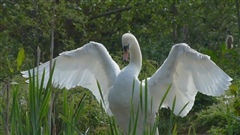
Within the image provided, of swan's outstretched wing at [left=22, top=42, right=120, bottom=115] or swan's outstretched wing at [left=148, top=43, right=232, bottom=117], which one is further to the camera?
swan's outstretched wing at [left=22, top=42, right=120, bottom=115]

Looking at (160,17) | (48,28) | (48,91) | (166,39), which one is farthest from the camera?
(166,39)

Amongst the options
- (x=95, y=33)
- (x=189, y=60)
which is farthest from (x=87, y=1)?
(x=189, y=60)

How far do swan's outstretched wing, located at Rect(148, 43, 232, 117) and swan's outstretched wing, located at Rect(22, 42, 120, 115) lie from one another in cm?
56

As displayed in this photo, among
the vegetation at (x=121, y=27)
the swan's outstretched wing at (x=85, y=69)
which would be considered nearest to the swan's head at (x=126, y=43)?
the swan's outstretched wing at (x=85, y=69)

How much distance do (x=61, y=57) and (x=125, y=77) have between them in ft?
3.08

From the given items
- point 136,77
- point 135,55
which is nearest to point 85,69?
point 135,55

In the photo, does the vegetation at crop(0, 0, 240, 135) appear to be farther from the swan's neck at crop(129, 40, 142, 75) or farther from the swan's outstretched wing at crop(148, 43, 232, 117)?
the swan's outstretched wing at crop(148, 43, 232, 117)

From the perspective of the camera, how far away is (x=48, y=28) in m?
11.7

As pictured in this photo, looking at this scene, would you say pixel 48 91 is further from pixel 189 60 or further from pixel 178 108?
pixel 178 108

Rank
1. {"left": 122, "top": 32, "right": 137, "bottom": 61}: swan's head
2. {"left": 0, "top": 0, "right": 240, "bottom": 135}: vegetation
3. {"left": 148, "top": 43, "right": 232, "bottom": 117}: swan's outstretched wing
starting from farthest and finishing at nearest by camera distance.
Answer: {"left": 0, "top": 0, "right": 240, "bottom": 135}: vegetation → {"left": 122, "top": 32, "right": 137, "bottom": 61}: swan's head → {"left": 148, "top": 43, "right": 232, "bottom": 117}: swan's outstretched wing

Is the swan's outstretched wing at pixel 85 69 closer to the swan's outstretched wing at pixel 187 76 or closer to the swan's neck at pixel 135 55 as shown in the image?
the swan's neck at pixel 135 55

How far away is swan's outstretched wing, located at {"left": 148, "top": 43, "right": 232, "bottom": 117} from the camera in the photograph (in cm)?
718

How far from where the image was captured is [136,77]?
757 cm

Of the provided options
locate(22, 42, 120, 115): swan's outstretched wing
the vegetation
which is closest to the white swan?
locate(22, 42, 120, 115): swan's outstretched wing
